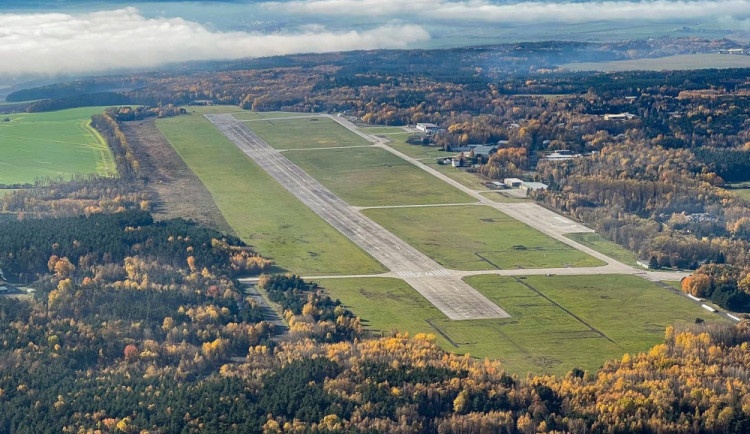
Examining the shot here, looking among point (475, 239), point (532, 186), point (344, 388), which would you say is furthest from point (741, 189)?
point (344, 388)

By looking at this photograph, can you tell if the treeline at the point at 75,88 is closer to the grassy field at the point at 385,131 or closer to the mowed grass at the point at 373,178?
the grassy field at the point at 385,131

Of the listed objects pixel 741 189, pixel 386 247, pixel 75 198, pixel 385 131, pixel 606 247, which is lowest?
pixel 741 189

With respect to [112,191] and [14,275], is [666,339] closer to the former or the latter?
[14,275]

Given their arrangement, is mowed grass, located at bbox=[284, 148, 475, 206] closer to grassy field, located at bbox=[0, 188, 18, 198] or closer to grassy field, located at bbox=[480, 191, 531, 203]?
grassy field, located at bbox=[480, 191, 531, 203]

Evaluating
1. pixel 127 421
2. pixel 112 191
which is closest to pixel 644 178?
pixel 112 191

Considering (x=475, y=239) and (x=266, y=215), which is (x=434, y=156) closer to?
(x=266, y=215)

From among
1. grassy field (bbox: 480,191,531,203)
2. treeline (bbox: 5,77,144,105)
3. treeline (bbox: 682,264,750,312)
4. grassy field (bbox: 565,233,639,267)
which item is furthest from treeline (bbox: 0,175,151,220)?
treeline (bbox: 5,77,144,105)
